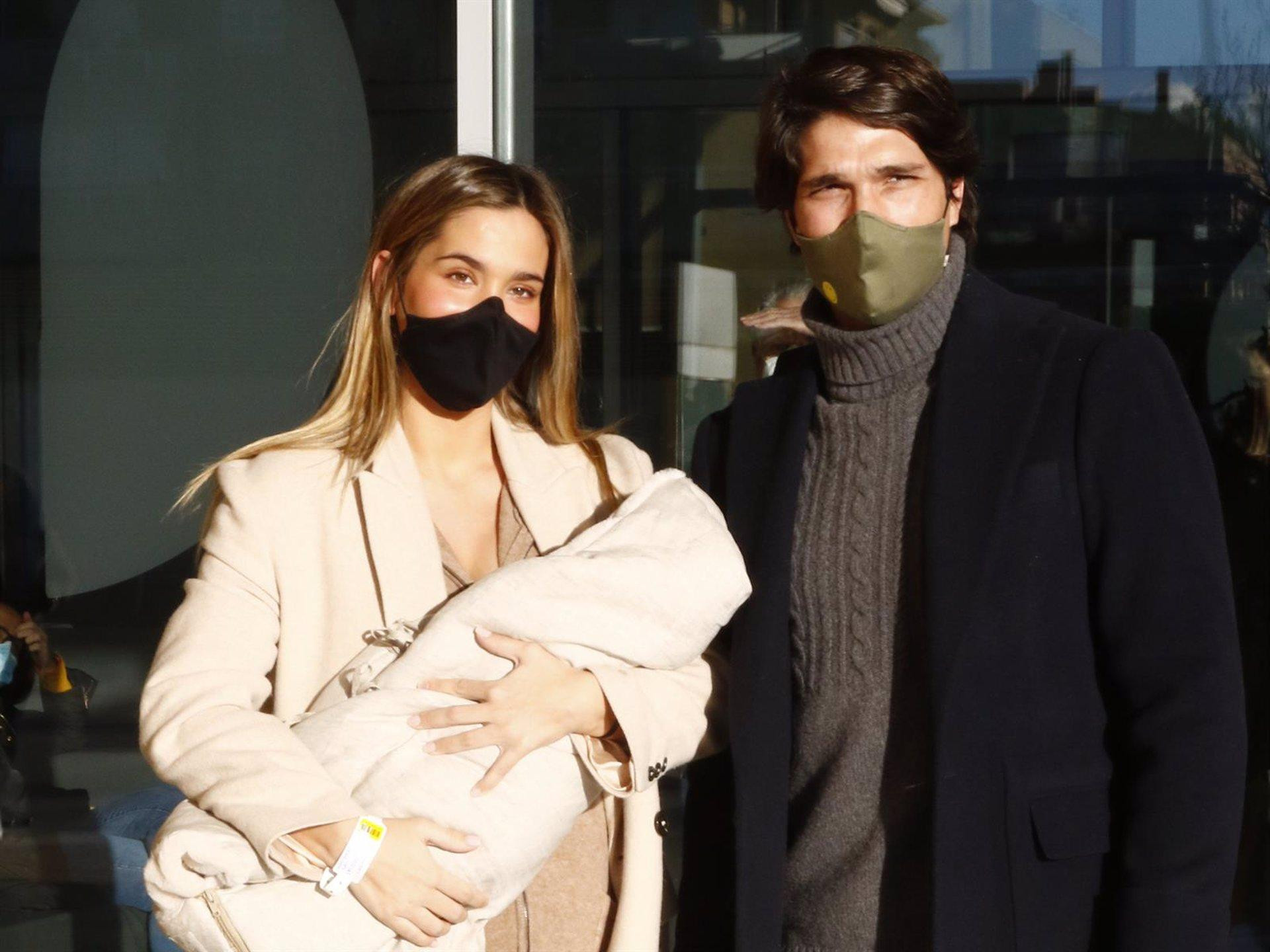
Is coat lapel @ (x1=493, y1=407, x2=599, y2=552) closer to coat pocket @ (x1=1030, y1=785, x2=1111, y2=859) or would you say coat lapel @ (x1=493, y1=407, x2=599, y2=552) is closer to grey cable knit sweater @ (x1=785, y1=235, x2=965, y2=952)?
grey cable knit sweater @ (x1=785, y1=235, x2=965, y2=952)

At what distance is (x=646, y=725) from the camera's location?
1831 mm

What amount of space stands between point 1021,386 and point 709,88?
6.89ft

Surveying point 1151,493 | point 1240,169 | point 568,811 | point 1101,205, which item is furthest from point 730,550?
point 1240,169

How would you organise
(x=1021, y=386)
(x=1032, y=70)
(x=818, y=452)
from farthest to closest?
(x=1032, y=70), (x=818, y=452), (x=1021, y=386)

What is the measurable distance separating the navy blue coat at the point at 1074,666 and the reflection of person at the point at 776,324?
1.67 m

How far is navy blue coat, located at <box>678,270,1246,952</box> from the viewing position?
1.65 meters

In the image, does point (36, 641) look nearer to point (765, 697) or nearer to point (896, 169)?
point (765, 697)

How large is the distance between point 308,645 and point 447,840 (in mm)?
394

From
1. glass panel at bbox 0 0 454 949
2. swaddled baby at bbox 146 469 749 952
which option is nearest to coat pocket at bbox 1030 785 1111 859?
swaddled baby at bbox 146 469 749 952

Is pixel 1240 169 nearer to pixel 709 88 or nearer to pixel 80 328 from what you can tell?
pixel 709 88

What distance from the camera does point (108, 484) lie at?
3979mm

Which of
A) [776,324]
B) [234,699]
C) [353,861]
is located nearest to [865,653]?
[353,861]

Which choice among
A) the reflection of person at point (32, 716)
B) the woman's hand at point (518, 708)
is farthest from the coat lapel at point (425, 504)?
the reflection of person at point (32, 716)

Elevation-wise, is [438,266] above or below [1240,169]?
below
